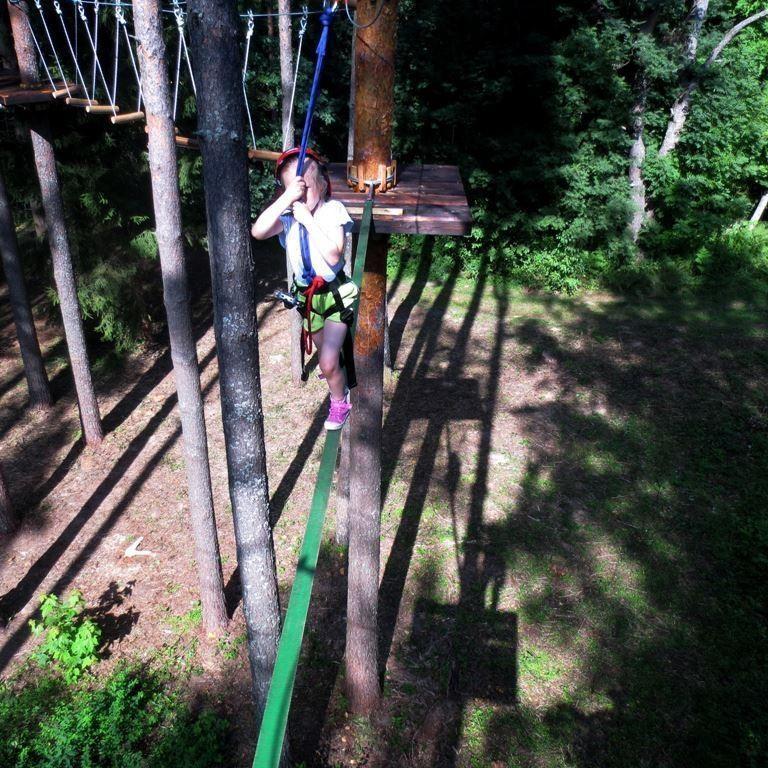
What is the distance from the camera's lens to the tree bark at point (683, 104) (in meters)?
13.3

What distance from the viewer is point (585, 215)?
47.6 feet

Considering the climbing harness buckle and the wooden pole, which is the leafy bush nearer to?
the wooden pole

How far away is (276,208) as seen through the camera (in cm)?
312

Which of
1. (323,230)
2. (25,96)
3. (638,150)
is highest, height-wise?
(25,96)

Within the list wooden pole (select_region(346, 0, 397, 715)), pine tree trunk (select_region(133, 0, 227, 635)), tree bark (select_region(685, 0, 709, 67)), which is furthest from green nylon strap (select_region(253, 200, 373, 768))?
tree bark (select_region(685, 0, 709, 67))

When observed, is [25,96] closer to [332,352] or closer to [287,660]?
[332,352]

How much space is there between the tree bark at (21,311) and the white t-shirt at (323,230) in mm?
7771

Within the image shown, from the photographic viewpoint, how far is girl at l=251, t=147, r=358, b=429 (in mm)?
3350

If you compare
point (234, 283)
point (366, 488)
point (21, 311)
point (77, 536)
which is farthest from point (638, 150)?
point (234, 283)

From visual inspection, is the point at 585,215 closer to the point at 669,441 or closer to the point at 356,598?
the point at 669,441

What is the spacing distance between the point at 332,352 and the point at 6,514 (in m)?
6.42

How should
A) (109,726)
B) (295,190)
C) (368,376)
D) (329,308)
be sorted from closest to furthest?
(295,190)
(329,308)
(368,376)
(109,726)

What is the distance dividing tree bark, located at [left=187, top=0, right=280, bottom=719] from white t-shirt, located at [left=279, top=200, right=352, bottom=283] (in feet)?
1.81

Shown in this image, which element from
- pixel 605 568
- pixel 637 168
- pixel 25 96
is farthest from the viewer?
pixel 637 168
